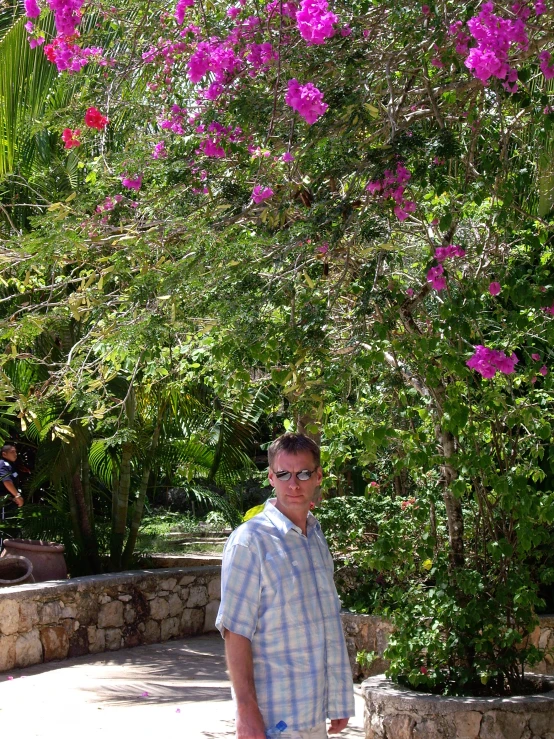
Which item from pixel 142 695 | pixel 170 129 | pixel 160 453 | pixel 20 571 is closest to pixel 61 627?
pixel 20 571

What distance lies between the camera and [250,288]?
421cm

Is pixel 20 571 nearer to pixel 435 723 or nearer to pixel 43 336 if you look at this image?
pixel 43 336

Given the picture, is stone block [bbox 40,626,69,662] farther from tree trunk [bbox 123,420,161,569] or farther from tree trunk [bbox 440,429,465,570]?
tree trunk [bbox 440,429,465,570]

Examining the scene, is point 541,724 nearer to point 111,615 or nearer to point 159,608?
point 111,615

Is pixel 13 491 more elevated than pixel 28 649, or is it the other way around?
pixel 13 491

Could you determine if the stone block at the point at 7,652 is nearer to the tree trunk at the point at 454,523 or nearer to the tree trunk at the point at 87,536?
the tree trunk at the point at 87,536

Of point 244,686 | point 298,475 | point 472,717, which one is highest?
point 298,475

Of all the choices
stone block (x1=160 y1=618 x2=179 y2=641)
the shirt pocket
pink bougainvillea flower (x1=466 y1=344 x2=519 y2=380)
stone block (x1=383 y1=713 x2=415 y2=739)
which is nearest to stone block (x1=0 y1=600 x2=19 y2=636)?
stone block (x1=160 y1=618 x2=179 y2=641)

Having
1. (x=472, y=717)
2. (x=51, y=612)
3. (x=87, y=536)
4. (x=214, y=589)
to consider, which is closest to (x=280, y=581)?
(x=472, y=717)

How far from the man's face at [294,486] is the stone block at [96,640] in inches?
224

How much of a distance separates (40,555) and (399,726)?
4.77 meters

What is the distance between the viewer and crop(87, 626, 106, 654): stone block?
8.07 metres

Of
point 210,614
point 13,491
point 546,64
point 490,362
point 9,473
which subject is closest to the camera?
point 546,64

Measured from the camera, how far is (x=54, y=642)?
7742 mm
